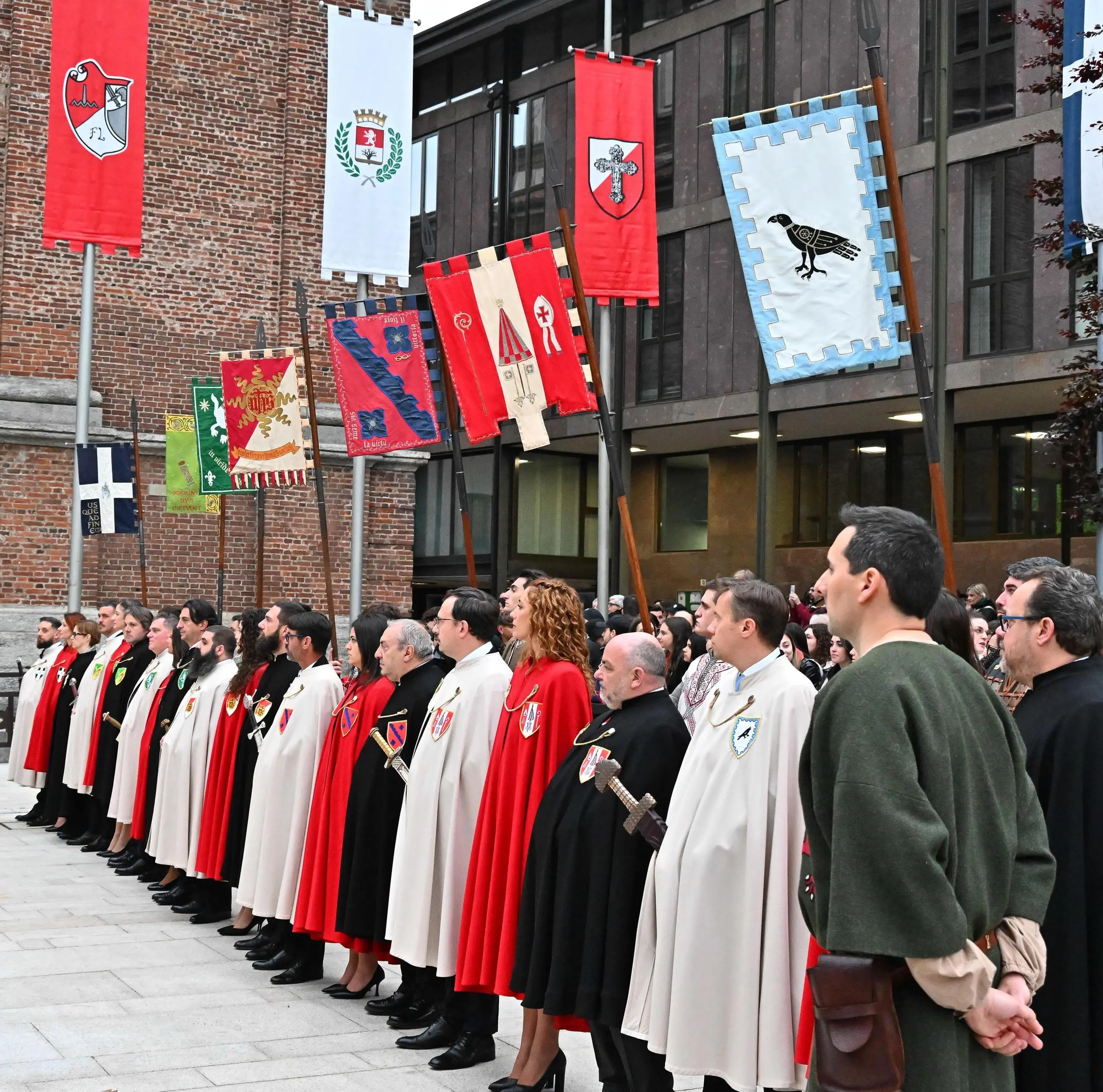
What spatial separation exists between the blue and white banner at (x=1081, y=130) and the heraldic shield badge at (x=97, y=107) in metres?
10.8

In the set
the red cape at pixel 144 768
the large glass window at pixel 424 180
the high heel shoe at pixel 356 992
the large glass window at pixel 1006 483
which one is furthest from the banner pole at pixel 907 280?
the large glass window at pixel 424 180

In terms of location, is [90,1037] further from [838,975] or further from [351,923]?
[838,975]

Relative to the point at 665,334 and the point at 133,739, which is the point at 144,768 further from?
the point at 665,334

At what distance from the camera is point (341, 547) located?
21.8m

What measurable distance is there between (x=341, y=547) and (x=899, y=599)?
19.0 meters

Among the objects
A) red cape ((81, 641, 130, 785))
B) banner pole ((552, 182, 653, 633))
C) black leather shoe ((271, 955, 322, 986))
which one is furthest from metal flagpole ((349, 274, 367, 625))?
black leather shoe ((271, 955, 322, 986))

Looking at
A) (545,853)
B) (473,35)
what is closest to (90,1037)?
(545,853)

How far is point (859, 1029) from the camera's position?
2.86 meters

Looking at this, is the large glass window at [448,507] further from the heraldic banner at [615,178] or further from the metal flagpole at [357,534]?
the heraldic banner at [615,178]

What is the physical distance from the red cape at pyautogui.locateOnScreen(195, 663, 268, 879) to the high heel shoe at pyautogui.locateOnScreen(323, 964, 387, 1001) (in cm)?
182

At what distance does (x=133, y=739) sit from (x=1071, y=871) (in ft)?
27.9

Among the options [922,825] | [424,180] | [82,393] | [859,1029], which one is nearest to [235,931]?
[859,1029]

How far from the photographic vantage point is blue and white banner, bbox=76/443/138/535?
17.9 metres

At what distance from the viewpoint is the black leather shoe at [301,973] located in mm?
7746
